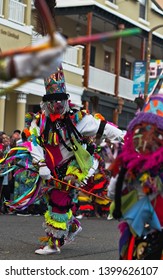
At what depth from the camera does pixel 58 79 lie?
249 inches

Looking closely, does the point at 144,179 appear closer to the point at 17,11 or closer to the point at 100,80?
the point at 17,11

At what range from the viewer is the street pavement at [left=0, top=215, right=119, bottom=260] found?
636 centimetres

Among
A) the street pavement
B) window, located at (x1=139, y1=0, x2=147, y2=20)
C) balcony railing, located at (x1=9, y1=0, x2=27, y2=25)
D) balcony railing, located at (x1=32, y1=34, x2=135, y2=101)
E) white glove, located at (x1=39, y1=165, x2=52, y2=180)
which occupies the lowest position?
the street pavement

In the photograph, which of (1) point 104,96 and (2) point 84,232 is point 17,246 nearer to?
(2) point 84,232

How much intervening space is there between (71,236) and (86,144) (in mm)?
1024

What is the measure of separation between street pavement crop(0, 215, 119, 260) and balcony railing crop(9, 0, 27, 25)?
31.5 feet

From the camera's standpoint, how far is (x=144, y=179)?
12.8ft

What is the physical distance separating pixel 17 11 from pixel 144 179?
15398mm

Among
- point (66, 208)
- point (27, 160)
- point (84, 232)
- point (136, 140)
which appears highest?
point (136, 140)

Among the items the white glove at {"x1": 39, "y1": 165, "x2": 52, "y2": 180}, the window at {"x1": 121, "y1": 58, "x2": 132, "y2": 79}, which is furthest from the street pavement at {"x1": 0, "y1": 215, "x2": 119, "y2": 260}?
the window at {"x1": 121, "y1": 58, "x2": 132, "y2": 79}

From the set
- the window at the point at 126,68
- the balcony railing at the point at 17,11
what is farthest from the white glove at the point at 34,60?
the window at the point at 126,68

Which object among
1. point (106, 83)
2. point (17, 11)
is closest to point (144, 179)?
point (17, 11)

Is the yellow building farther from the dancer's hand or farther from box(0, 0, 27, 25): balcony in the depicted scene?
the dancer's hand
